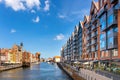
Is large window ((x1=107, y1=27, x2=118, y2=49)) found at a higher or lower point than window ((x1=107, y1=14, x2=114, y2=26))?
lower

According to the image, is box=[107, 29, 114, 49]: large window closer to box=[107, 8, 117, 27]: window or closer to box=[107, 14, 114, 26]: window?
box=[107, 14, 114, 26]: window

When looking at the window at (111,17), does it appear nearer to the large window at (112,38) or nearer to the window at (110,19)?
the window at (110,19)

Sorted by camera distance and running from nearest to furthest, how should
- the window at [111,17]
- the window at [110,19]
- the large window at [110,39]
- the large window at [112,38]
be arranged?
the window at [111,17], the large window at [112,38], the window at [110,19], the large window at [110,39]

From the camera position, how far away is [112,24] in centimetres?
5966

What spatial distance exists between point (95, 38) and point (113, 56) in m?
29.4

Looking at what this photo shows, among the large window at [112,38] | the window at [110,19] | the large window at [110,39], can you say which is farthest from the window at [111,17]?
the large window at [110,39]

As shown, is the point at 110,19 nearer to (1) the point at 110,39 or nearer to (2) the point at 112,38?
(1) the point at 110,39

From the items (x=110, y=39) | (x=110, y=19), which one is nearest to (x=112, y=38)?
(x=110, y=39)

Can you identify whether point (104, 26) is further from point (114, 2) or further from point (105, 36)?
point (114, 2)

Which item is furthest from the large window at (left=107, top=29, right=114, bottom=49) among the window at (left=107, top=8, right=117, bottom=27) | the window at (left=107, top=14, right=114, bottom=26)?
the window at (left=107, top=8, right=117, bottom=27)

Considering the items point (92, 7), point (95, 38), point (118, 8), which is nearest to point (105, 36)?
point (118, 8)

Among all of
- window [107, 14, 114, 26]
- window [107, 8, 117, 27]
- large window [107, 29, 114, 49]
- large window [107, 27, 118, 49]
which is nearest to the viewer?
window [107, 8, 117, 27]

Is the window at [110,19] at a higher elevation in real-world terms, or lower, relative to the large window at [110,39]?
higher

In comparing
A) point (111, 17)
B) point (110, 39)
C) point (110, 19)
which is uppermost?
point (111, 17)
